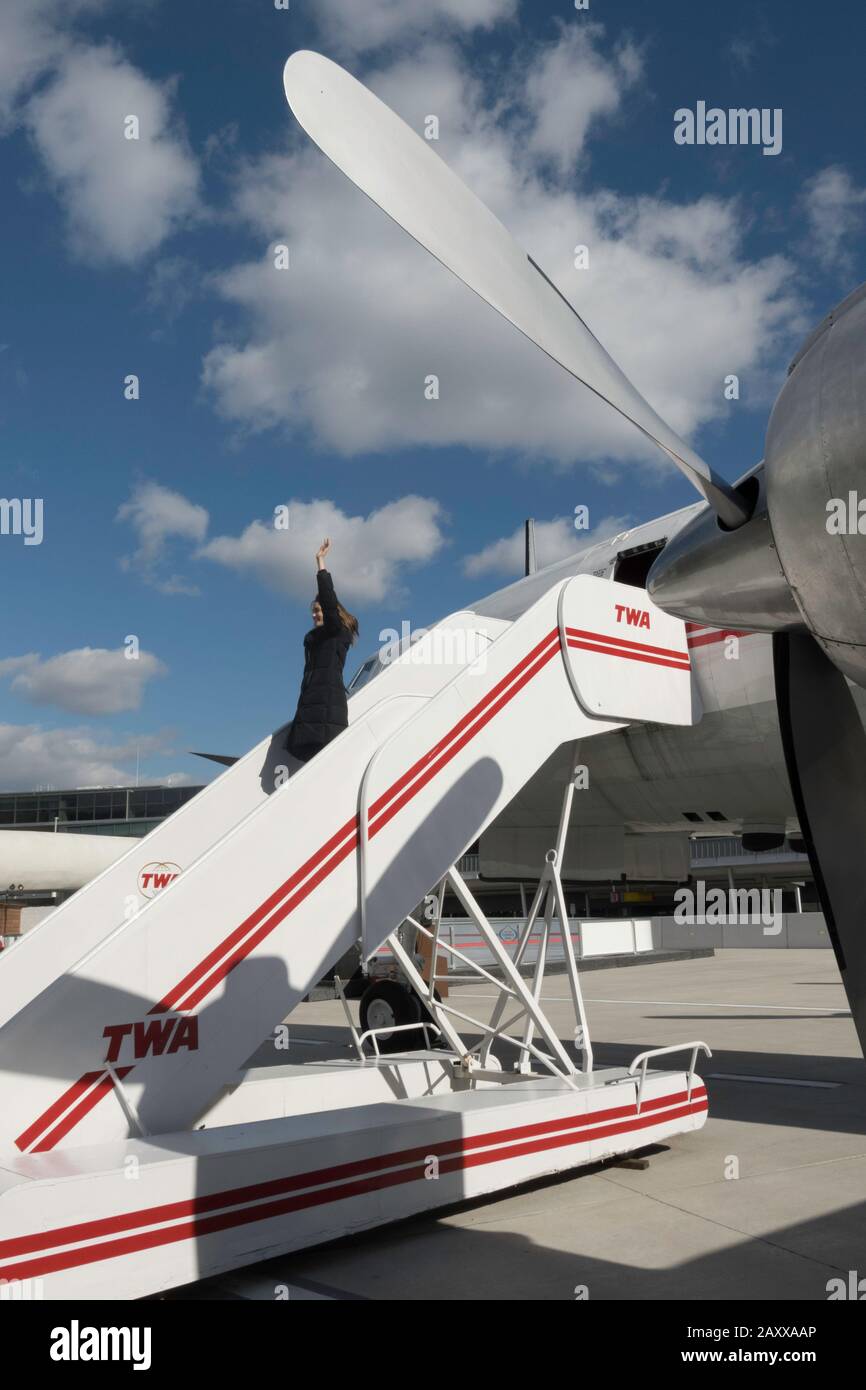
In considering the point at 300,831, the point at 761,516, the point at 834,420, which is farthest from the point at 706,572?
the point at 300,831

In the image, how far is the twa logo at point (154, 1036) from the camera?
15.1ft

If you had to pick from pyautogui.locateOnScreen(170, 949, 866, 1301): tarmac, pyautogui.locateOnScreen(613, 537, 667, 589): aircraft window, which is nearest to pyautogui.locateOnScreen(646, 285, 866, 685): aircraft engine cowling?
pyautogui.locateOnScreen(170, 949, 866, 1301): tarmac

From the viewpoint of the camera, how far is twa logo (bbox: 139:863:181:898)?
21.9ft

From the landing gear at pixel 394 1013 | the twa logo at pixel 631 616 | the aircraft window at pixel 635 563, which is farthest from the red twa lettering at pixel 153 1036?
the landing gear at pixel 394 1013

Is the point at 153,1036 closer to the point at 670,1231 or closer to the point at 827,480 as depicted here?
the point at 670,1231

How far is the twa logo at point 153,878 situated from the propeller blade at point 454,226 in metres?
4.60

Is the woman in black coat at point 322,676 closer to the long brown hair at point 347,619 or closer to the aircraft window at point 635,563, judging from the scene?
the long brown hair at point 347,619

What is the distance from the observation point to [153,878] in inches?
266

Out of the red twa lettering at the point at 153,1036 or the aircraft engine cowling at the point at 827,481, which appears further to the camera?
the red twa lettering at the point at 153,1036

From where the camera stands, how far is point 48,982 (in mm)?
6273

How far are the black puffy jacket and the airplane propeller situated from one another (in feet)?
12.5

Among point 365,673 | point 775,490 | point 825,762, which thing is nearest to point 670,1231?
point 825,762

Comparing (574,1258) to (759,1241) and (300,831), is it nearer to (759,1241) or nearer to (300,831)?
(759,1241)

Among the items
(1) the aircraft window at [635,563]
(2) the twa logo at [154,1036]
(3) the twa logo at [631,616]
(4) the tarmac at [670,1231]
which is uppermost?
(1) the aircraft window at [635,563]
